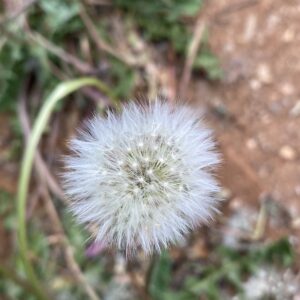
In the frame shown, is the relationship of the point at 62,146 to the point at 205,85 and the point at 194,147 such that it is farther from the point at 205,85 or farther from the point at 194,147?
the point at 194,147

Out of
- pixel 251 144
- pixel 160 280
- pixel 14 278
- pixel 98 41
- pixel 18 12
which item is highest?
pixel 18 12

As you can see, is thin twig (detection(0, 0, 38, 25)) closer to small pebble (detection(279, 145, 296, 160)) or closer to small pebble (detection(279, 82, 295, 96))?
small pebble (detection(279, 82, 295, 96))

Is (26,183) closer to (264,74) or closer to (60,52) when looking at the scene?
(60,52)

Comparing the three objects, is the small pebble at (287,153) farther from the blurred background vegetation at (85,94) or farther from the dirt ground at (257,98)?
the blurred background vegetation at (85,94)

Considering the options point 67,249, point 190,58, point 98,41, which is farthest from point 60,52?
point 67,249

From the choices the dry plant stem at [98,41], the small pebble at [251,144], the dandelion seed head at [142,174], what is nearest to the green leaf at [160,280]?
the small pebble at [251,144]

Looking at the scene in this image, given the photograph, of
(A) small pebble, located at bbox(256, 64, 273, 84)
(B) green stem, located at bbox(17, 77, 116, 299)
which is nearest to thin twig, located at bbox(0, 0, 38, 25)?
(B) green stem, located at bbox(17, 77, 116, 299)

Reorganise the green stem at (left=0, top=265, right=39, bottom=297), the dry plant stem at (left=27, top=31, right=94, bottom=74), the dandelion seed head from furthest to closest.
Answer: the dry plant stem at (left=27, top=31, right=94, bottom=74) → the green stem at (left=0, top=265, right=39, bottom=297) → the dandelion seed head
